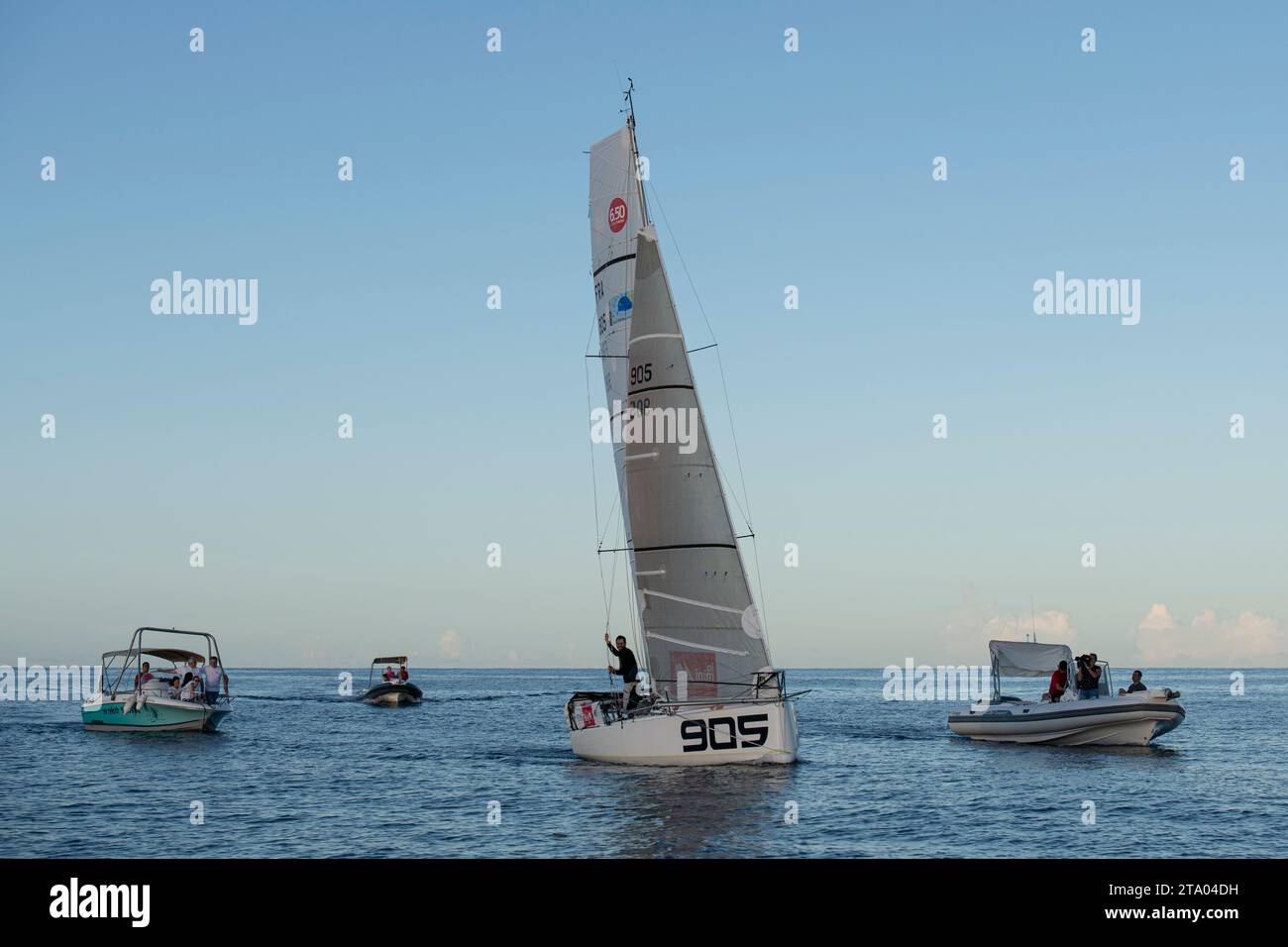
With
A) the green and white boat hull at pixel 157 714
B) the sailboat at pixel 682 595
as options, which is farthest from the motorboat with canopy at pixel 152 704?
the sailboat at pixel 682 595

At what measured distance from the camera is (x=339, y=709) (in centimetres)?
8194

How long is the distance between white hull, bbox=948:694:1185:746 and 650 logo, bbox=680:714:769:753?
16.2 metres

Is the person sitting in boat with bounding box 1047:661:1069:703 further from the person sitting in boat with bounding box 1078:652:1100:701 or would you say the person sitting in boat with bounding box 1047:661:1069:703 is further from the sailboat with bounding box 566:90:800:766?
the sailboat with bounding box 566:90:800:766

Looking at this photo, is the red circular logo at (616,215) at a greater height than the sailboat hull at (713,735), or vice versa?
the red circular logo at (616,215)

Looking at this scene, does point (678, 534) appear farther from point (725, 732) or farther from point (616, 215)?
point (616, 215)

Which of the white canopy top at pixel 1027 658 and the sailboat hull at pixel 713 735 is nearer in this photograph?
the sailboat hull at pixel 713 735

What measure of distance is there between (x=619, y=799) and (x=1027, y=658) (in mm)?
23402

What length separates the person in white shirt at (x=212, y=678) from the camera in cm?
4935

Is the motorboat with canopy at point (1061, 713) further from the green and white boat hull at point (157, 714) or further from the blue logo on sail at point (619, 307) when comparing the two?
the green and white boat hull at point (157, 714)

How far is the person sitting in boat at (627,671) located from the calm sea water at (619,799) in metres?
2.02

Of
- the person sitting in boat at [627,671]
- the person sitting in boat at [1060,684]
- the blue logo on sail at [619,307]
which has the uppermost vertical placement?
the blue logo on sail at [619,307]
